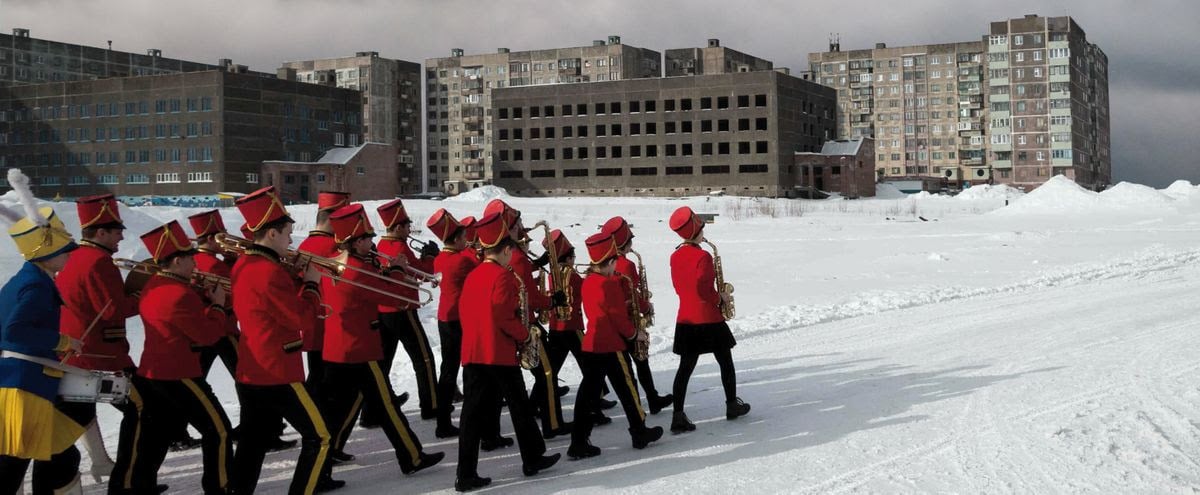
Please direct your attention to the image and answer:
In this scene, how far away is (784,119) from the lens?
3649 inches

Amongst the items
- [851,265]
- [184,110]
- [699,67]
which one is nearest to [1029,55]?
[699,67]

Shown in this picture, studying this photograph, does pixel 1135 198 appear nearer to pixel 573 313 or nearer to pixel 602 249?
pixel 573 313

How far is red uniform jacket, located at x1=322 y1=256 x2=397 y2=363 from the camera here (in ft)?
25.4

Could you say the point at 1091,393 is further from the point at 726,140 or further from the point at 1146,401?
the point at 726,140

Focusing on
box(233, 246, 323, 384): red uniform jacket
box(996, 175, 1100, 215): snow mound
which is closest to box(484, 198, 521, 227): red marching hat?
box(233, 246, 323, 384): red uniform jacket

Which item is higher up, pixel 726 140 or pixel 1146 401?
pixel 726 140

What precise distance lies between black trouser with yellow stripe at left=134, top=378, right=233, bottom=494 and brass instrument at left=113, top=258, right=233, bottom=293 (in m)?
0.78

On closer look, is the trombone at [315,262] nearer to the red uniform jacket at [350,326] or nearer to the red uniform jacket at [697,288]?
the red uniform jacket at [350,326]

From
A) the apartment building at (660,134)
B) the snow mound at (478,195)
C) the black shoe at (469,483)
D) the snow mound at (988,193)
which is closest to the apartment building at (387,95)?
the apartment building at (660,134)

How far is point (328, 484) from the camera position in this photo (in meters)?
7.50

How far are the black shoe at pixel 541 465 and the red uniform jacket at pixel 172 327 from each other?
2.44 meters

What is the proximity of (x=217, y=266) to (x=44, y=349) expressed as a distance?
3.48 meters

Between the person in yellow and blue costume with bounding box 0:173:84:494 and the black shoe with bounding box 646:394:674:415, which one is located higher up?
the person in yellow and blue costume with bounding box 0:173:84:494

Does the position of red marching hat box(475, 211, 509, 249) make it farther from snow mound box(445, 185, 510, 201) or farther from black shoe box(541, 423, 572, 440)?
snow mound box(445, 185, 510, 201)
